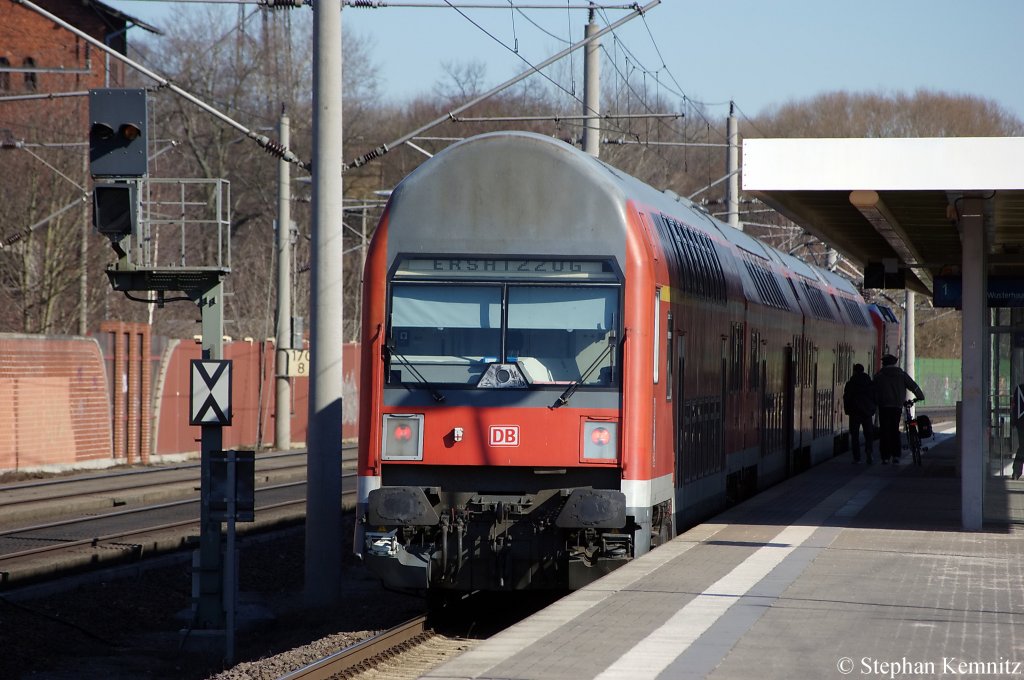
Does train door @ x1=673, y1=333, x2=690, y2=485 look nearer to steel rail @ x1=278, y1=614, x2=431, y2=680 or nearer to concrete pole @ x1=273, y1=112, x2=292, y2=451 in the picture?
steel rail @ x1=278, y1=614, x2=431, y2=680

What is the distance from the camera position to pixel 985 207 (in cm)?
1362

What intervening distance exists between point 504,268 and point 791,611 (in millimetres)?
3581

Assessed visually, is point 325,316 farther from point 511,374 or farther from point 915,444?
point 915,444

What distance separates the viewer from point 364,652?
10164 millimetres

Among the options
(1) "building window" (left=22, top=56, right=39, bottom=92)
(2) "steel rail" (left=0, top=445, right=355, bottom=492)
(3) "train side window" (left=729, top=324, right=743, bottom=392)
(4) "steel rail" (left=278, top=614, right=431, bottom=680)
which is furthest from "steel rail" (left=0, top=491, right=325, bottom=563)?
(1) "building window" (left=22, top=56, right=39, bottom=92)

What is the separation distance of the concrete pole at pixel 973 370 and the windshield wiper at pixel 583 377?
4401 millimetres

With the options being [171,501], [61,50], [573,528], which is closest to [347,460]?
[171,501]

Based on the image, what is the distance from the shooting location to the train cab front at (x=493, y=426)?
35.9 ft

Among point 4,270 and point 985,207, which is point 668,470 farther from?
point 4,270

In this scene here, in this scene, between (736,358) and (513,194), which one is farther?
(736,358)

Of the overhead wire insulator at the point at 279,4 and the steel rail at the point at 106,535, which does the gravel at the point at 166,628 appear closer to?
the steel rail at the point at 106,535

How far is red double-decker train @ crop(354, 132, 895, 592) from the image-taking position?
11.0m

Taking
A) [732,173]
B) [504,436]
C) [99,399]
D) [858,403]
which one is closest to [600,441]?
[504,436]

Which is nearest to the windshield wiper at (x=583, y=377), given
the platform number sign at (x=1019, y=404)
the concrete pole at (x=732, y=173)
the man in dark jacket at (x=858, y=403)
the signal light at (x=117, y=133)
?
the signal light at (x=117, y=133)
